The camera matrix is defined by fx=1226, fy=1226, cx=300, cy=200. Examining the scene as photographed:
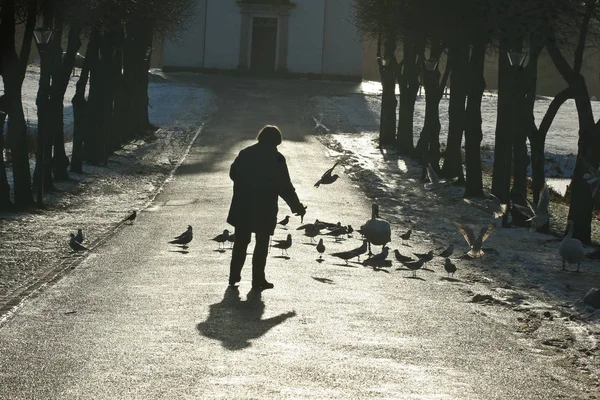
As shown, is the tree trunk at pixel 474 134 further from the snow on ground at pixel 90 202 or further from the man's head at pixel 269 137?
the man's head at pixel 269 137

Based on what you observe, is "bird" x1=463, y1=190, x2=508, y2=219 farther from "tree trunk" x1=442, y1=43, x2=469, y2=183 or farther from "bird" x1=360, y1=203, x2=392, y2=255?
"bird" x1=360, y1=203, x2=392, y2=255

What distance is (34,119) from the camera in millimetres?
53312

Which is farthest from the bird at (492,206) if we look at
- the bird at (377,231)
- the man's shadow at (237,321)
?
the man's shadow at (237,321)

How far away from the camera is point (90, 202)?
26.5 meters

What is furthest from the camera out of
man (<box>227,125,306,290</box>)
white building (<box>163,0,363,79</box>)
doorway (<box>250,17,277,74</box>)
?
doorway (<box>250,17,277,74</box>)

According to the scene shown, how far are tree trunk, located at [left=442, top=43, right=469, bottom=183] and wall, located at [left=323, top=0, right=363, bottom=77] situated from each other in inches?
2009

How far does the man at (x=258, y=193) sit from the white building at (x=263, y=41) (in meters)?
70.9

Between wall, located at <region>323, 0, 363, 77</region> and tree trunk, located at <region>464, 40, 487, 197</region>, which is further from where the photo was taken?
wall, located at <region>323, 0, 363, 77</region>

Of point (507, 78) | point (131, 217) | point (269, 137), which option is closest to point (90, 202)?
point (131, 217)

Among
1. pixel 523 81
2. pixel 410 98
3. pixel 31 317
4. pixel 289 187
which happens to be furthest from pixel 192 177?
pixel 31 317

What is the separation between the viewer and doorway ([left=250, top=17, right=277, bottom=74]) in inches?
3374

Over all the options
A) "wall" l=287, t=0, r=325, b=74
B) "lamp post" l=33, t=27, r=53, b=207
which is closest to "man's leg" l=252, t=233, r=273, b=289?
"lamp post" l=33, t=27, r=53, b=207

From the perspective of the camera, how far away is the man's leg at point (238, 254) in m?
14.2

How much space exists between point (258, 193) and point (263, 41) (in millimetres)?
72505
